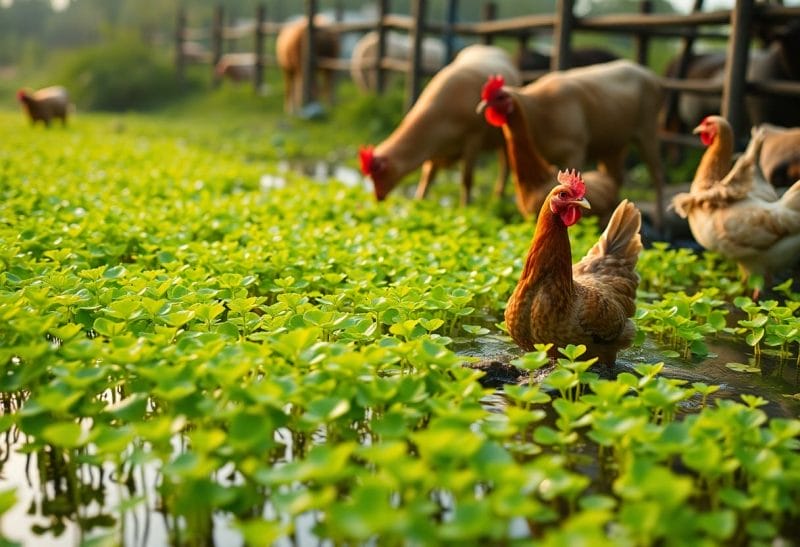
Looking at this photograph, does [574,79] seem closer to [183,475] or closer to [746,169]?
[746,169]

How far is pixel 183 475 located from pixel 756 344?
3.02m

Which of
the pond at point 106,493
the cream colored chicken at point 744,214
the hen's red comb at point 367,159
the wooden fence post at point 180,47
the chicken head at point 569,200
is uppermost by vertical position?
the chicken head at point 569,200

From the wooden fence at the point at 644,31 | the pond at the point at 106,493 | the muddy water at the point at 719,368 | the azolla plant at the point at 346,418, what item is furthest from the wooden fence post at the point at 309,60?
the pond at the point at 106,493

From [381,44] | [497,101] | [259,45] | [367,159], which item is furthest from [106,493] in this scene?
[259,45]

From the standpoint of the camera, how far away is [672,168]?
1025cm

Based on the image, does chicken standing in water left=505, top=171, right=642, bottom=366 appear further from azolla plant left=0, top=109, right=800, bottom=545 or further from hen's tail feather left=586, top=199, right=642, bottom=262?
hen's tail feather left=586, top=199, right=642, bottom=262

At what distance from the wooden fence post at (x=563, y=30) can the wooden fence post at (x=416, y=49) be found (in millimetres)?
2970

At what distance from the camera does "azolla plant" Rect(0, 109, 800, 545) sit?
2189mm

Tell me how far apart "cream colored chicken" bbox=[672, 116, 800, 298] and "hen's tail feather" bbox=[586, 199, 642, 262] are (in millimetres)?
1003

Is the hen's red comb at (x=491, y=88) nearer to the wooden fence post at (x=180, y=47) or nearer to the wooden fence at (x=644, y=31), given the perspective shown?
the wooden fence at (x=644, y=31)

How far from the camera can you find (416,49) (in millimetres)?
11773

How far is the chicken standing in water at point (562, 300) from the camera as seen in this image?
3.65 meters

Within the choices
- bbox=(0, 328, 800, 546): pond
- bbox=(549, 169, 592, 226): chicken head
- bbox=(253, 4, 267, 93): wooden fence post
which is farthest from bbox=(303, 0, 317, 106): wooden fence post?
bbox=(0, 328, 800, 546): pond

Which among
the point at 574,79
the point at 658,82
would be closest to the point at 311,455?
the point at 574,79
